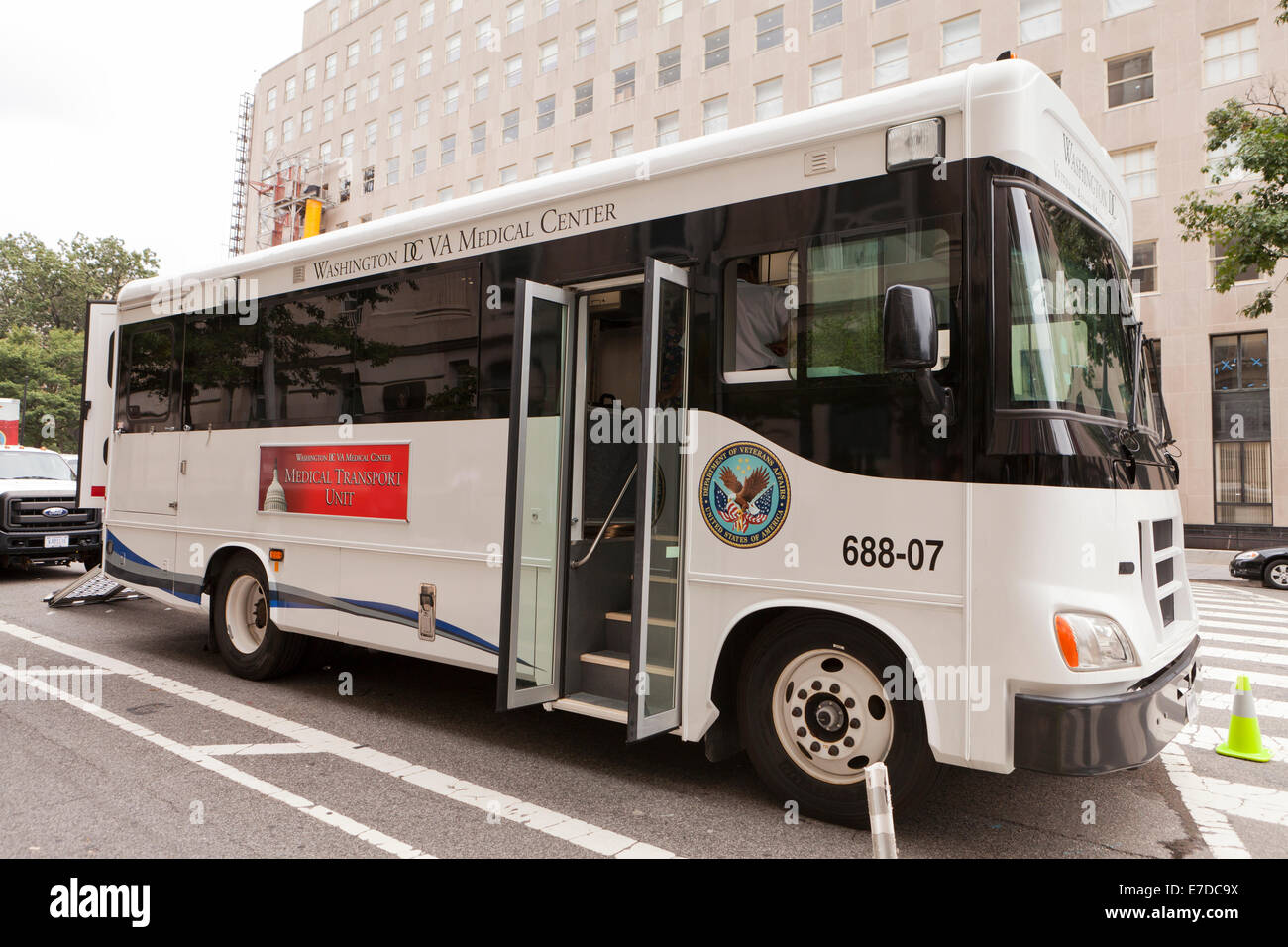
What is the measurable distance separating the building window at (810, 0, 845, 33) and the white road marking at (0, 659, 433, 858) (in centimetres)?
2789

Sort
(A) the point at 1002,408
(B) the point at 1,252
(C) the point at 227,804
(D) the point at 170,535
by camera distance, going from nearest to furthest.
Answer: (A) the point at 1002,408 < (C) the point at 227,804 < (D) the point at 170,535 < (B) the point at 1,252

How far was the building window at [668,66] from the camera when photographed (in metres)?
31.7

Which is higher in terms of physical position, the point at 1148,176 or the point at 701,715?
the point at 1148,176

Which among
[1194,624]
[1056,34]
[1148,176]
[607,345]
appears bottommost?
[1194,624]

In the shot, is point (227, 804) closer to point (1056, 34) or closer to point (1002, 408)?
point (1002, 408)

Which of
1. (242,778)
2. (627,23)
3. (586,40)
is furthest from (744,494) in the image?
(586,40)

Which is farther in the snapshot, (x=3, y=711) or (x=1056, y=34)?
(x=1056, y=34)

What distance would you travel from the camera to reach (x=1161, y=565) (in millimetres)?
4336

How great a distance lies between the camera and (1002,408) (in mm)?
3811

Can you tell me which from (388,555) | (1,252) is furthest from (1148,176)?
(1,252)

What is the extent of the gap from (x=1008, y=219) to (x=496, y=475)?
3215 mm

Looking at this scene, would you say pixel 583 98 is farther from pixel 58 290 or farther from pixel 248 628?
pixel 58 290

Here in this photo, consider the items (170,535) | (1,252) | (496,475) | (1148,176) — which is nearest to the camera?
(496,475)

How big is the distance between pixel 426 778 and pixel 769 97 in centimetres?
2836
